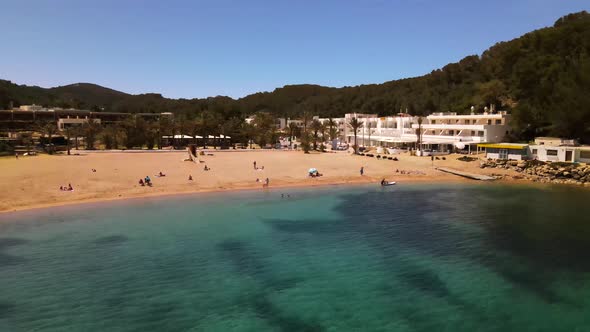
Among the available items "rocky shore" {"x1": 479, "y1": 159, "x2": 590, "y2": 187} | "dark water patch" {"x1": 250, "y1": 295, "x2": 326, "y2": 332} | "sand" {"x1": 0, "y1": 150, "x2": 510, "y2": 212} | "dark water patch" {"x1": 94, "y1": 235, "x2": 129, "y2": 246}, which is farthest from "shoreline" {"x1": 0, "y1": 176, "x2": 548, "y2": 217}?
"dark water patch" {"x1": 250, "y1": 295, "x2": 326, "y2": 332}

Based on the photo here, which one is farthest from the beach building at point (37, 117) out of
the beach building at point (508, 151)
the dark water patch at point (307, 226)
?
the dark water patch at point (307, 226)

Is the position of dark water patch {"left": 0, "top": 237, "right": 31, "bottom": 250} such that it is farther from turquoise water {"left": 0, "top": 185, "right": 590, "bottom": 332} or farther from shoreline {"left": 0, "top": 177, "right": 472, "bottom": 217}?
shoreline {"left": 0, "top": 177, "right": 472, "bottom": 217}

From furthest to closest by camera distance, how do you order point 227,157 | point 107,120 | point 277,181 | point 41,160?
point 107,120 → point 227,157 → point 41,160 → point 277,181

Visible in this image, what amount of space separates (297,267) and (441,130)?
6199 centimetres

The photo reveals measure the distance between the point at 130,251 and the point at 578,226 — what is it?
1128 inches

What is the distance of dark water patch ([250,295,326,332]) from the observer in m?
14.2

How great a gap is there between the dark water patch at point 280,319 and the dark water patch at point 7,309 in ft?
29.7

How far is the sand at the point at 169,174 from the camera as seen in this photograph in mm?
37688

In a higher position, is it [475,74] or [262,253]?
[475,74]

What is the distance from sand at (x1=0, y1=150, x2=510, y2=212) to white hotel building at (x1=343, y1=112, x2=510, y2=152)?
7823 millimetres

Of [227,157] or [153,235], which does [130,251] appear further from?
[227,157]

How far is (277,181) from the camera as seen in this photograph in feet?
152

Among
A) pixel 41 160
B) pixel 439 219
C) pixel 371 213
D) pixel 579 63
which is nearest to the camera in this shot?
pixel 439 219

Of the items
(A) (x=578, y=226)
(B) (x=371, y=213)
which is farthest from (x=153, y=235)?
(A) (x=578, y=226)
